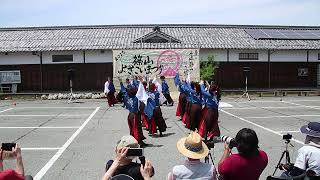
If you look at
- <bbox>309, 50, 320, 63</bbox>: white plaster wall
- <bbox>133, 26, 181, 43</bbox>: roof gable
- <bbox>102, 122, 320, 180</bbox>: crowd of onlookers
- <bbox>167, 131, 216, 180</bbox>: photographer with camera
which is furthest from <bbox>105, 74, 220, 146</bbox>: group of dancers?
<bbox>309, 50, 320, 63</bbox>: white plaster wall

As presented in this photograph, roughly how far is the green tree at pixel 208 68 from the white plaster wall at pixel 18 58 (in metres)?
10.3

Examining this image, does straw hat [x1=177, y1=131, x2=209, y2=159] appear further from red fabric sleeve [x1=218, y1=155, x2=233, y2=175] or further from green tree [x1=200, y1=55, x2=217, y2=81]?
green tree [x1=200, y1=55, x2=217, y2=81]

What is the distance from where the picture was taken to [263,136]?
11.4m

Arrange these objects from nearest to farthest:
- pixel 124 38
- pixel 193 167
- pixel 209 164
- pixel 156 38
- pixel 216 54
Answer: pixel 193 167, pixel 209 164, pixel 216 54, pixel 156 38, pixel 124 38

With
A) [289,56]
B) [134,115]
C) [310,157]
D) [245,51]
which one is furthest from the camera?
[289,56]

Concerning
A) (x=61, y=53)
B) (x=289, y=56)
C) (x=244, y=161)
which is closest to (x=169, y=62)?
(x=61, y=53)

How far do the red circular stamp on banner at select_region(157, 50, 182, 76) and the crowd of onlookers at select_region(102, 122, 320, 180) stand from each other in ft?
69.7

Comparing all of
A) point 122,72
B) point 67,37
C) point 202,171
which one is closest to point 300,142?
point 202,171

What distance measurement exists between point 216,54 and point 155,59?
13.1ft

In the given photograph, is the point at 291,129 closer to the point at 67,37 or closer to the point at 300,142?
the point at 300,142

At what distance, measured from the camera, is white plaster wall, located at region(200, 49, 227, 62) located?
26.9 m

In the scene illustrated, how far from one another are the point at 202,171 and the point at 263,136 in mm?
7740

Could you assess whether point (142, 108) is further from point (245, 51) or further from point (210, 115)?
point (245, 51)

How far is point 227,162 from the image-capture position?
424 cm
